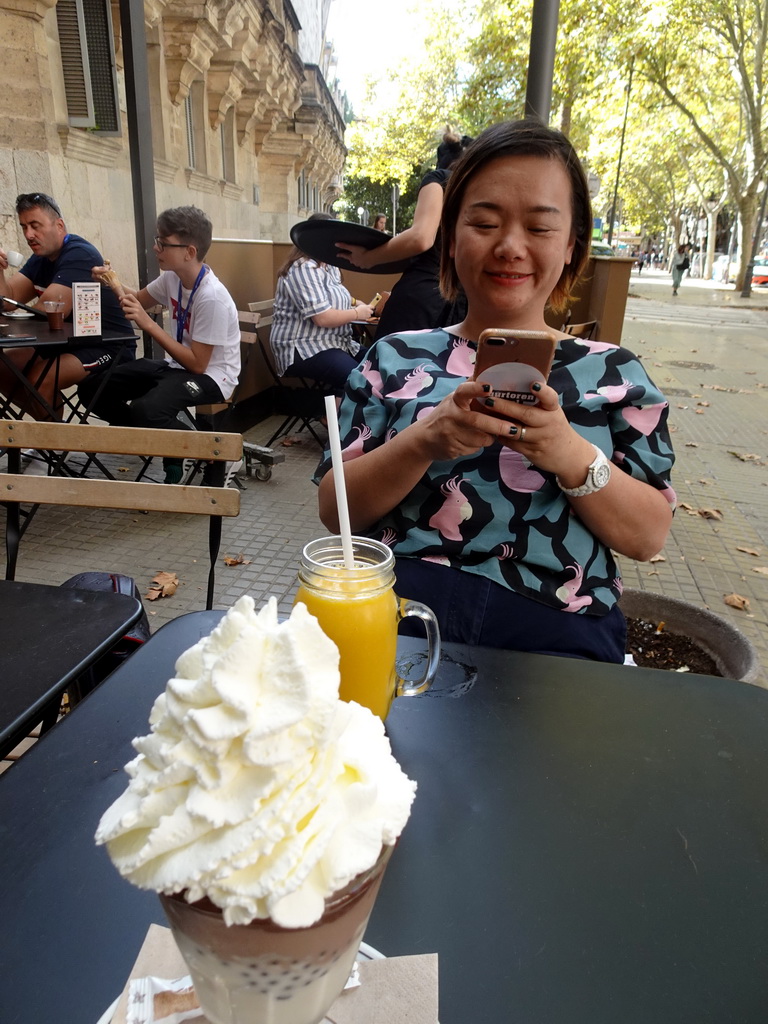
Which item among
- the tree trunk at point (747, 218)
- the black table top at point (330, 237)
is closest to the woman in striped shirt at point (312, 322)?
the black table top at point (330, 237)

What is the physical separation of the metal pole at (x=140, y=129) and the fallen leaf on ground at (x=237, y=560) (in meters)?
2.55

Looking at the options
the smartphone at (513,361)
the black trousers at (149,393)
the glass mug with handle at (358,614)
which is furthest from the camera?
the black trousers at (149,393)

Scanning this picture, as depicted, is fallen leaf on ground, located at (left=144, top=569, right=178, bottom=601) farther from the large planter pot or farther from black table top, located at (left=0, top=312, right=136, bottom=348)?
the large planter pot

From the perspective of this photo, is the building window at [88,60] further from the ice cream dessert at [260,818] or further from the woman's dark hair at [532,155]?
the ice cream dessert at [260,818]

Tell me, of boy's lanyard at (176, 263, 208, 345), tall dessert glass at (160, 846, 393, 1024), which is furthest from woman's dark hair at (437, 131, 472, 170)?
tall dessert glass at (160, 846, 393, 1024)

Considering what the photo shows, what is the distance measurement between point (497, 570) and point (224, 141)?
45.6 feet

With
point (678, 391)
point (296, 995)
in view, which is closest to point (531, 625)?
point (296, 995)

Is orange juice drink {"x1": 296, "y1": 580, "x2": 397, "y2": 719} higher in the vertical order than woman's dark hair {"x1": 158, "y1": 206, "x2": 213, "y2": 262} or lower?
lower

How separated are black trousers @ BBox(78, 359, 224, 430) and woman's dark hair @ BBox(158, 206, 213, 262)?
805mm

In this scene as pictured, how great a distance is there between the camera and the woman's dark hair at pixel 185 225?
425cm

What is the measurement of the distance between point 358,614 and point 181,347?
3931 millimetres

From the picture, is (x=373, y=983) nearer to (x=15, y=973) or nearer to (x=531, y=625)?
(x=15, y=973)

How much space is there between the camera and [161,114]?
8.90 meters

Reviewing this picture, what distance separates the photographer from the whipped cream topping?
1.61ft
